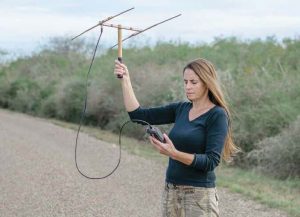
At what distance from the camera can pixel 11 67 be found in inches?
1732

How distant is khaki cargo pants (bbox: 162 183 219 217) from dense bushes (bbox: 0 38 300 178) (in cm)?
771

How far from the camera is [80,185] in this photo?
1105 cm

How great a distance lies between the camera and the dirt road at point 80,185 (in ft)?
30.0

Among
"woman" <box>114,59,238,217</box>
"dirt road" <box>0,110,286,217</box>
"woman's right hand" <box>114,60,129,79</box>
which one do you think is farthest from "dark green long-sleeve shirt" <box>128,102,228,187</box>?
"dirt road" <box>0,110,286,217</box>

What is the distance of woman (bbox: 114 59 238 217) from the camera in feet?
12.9

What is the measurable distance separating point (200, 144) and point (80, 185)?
7.29m

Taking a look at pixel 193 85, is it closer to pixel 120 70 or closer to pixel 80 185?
pixel 120 70

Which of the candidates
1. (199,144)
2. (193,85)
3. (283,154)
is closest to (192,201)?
(199,144)

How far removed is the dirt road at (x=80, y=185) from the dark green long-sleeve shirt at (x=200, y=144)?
4854 millimetres

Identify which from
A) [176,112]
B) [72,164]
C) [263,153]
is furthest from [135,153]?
[176,112]

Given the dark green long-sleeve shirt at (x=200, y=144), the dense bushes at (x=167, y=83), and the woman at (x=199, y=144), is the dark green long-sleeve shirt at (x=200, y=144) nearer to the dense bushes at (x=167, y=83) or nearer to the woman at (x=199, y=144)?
the woman at (x=199, y=144)

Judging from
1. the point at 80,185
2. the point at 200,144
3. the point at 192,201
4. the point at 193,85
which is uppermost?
the point at 193,85

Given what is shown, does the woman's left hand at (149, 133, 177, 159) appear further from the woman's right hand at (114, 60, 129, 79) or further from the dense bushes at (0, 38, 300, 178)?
the dense bushes at (0, 38, 300, 178)

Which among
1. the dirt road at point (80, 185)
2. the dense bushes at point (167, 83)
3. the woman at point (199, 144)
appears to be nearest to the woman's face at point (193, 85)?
the woman at point (199, 144)
